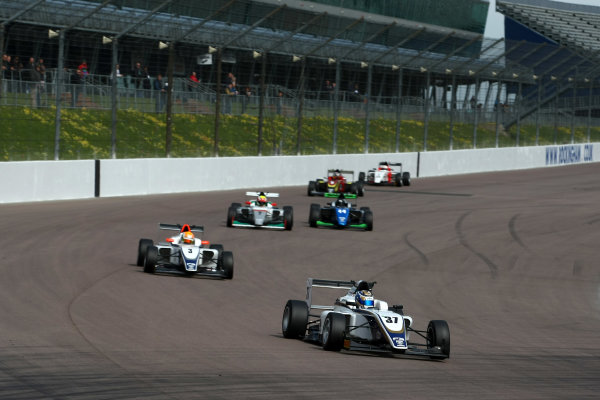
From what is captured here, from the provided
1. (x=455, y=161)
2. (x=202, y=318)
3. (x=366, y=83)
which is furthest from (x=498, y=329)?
(x=455, y=161)

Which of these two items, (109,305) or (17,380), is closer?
(17,380)

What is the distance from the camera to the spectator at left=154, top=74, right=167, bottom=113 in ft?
91.1

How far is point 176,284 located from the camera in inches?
516

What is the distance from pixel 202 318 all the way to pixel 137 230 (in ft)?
26.6

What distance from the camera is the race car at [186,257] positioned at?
13.7 m

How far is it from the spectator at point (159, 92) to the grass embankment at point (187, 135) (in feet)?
1.01

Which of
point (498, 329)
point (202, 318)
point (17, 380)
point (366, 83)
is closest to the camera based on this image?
point (17, 380)

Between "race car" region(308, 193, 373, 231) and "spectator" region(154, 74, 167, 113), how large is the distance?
27.7 ft

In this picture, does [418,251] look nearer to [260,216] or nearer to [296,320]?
[260,216]

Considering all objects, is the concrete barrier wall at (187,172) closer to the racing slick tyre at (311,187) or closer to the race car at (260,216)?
the racing slick tyre at (311,187)

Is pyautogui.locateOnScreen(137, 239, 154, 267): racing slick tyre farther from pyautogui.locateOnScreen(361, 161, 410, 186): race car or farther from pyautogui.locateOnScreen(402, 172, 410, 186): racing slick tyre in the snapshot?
pyautogui.locateOnScreen(402, 172, 410, 186): racing slick tyre

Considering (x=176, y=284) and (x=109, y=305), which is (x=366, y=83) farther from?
(x=109, y=305)

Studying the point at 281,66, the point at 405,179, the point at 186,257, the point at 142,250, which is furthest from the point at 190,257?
the point at 405,179

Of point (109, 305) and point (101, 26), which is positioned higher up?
point (101, 26)
